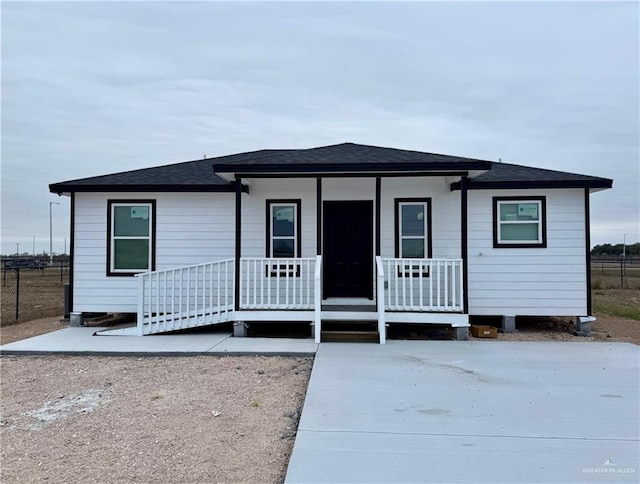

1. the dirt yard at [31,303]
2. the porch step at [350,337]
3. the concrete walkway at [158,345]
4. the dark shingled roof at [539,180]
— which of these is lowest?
the dirt yard at [31,303]

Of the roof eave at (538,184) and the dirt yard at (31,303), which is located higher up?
the roof eave at (538,184)

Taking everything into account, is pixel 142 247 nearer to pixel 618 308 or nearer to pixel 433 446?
pixel 433 446

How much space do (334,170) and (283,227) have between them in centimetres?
203

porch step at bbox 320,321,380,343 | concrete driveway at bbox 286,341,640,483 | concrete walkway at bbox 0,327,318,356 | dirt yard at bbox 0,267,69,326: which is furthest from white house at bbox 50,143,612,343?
dirt yard at bbox 0,267,69,326

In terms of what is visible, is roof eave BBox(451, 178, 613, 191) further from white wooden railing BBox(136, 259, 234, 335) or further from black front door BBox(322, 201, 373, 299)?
white wooden railing BBox(136, 259, 234, 335)

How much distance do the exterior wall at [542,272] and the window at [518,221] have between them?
0.37 ft

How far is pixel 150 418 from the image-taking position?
12.7ft

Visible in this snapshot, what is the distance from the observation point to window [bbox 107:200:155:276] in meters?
8.75

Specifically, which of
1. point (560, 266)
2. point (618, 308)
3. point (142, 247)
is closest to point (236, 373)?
point (142, 247)

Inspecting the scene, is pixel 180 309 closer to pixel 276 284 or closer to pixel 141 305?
pixel 141 305

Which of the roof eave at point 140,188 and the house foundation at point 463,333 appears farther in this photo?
the roof eave at point 140,188

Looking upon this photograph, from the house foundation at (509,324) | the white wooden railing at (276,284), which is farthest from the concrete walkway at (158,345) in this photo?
the house foundation at (509,324)

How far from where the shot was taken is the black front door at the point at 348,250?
8570 millimetres

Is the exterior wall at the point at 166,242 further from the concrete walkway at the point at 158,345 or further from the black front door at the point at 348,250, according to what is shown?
the black front door at the point at 348,250
